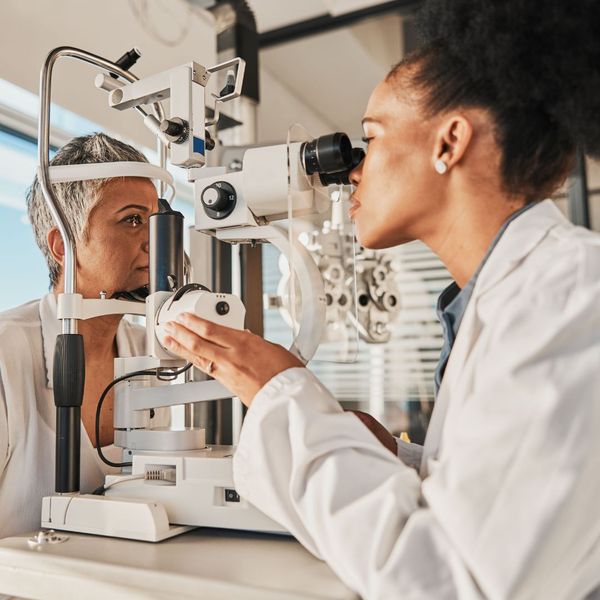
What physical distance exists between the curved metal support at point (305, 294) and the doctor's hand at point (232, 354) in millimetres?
141

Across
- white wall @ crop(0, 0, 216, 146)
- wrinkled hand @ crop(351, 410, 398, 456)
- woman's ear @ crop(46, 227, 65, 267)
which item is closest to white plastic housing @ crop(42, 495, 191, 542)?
wrinkled hand @ crop(351, 410, 398, 456)

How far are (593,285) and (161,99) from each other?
0.82m

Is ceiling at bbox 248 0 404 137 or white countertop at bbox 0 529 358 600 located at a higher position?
ceiling at bbox 248 0 404 137

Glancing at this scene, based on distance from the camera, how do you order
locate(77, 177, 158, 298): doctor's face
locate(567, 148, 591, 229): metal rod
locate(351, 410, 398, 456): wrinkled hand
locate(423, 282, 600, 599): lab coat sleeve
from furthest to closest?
1. locate(567, 148, 591, 229): metal rod
2. locate(77, 177, 158, 298): doctor's face
3. locate(351, 410, 398, 456): wrinkled hand
4. locate(423, 282, 600, 599): lab coat sleeve

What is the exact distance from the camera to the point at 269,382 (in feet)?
2.73

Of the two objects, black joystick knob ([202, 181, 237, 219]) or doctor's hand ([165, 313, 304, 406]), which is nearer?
doctor's hand ([165, 313, 304, 406])

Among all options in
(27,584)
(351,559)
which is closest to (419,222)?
(351,559)

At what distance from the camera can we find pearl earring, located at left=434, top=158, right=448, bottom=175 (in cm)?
92

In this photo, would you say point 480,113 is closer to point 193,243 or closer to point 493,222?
point 493,222

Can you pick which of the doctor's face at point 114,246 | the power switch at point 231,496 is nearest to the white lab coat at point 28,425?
the doctor's face at point 114,246

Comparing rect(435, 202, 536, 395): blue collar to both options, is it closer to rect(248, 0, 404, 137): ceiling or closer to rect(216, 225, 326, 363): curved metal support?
rect(216, 225, 326, 363): curved metal support

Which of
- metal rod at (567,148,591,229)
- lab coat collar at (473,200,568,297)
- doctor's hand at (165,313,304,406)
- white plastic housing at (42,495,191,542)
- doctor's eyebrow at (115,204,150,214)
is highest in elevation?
metal rod at (567,148,591,229)

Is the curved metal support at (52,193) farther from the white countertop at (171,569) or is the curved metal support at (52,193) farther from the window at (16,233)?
the window at (16,233)

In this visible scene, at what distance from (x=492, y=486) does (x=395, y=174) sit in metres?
0.51
